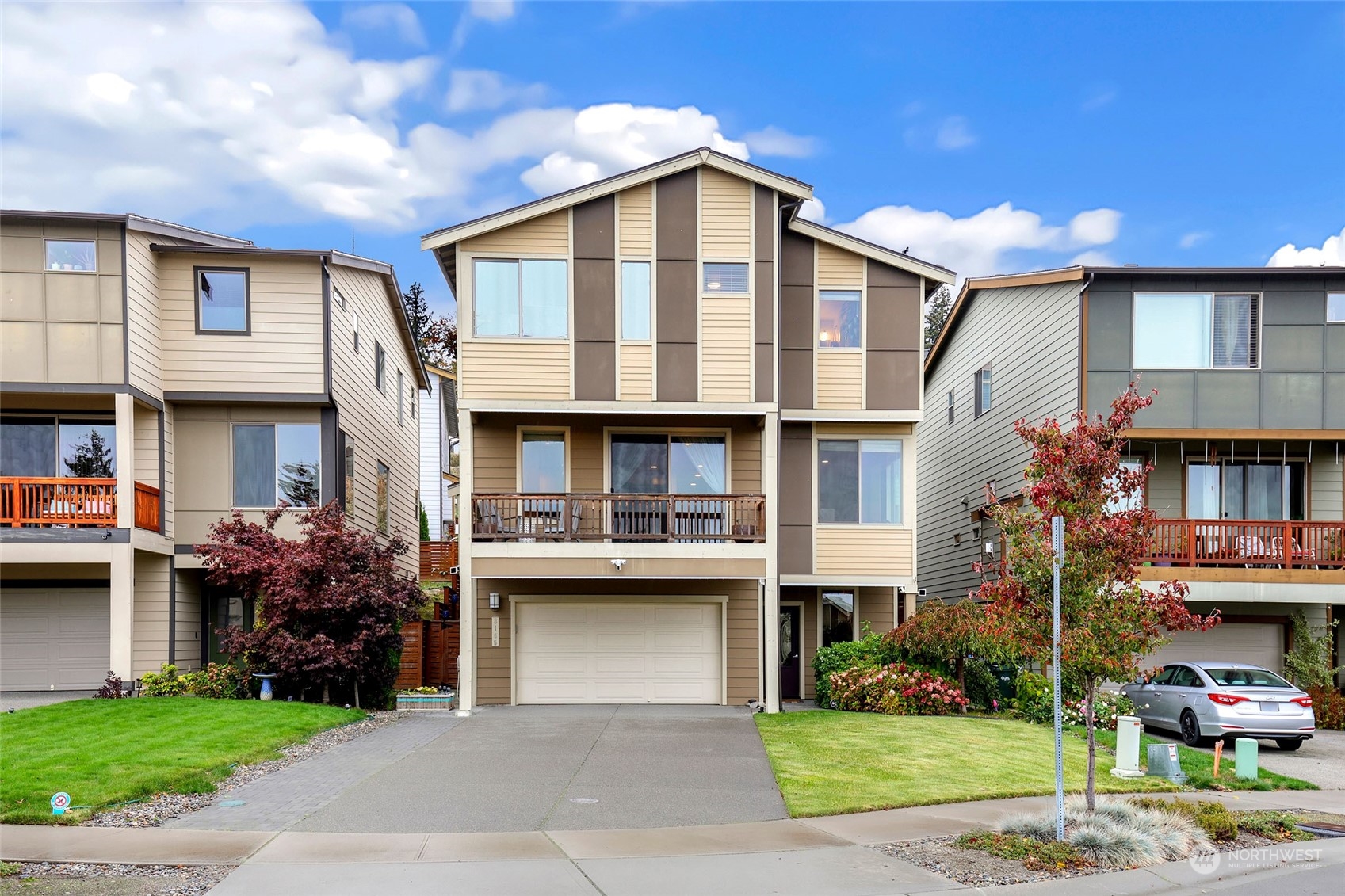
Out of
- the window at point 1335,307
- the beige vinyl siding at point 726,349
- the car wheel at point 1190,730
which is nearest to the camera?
the car wheel at point 1190,730

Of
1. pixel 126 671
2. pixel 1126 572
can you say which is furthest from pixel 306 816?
pixel 126 671

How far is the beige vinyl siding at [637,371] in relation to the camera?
723 inches

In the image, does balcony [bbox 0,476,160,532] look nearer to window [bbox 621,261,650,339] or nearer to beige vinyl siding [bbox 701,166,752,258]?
window [bbox 621,261,650,339]

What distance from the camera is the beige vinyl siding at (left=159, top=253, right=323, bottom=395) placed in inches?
750

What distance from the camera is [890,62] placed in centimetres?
2664

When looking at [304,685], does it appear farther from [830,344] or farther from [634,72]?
[634,72]

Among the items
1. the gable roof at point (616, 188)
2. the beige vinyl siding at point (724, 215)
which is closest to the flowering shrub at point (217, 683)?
the gable roof at point (616, 188)

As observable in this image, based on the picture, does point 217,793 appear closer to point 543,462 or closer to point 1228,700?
point 543,462

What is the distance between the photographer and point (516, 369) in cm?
1828

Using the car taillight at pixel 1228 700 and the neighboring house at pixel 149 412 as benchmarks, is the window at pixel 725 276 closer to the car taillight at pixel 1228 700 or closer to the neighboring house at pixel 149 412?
the neighboring house at pixel 149 412

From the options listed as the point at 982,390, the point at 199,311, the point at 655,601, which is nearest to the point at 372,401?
the point at 199,311

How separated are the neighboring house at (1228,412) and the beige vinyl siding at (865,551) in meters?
3.57

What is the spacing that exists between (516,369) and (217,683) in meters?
7.64

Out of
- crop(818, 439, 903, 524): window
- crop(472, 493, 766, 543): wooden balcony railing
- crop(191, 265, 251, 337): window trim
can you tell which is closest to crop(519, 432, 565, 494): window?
crop(472, 493, 766, 543): wooden balcony railing
